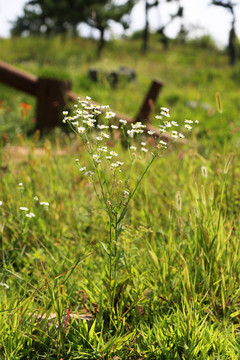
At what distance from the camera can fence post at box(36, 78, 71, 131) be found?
215 inches

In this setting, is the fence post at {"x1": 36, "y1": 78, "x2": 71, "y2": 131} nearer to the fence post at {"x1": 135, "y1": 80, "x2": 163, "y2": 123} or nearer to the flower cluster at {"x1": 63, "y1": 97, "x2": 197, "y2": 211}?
the fence post at {"x1": 135, "y1": 80, "x2": 163, "y2": 123}

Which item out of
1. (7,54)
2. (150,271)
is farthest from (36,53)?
(150,271)

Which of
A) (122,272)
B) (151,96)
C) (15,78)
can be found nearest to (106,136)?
(122,272)

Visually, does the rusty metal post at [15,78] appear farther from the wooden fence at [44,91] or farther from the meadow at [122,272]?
the meadow at [122,272]

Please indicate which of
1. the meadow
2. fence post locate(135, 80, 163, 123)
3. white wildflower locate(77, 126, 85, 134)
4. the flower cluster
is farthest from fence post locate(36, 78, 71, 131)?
white wildflower locate(77, 126, 85, 134)

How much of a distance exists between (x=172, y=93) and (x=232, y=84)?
449 centimetres

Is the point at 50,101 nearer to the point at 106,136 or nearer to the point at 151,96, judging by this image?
the point at 151,96

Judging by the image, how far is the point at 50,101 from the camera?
5633 millimetres

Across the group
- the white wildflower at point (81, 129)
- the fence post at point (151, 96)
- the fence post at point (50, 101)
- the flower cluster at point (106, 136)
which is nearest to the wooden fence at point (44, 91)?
the fence post at point (50, 101)

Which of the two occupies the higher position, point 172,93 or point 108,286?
point 108,286

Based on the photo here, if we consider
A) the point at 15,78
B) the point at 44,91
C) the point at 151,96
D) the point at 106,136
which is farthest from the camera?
the point at 44,91

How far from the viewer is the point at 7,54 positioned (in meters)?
18.7

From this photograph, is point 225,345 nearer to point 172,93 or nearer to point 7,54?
point 172,93

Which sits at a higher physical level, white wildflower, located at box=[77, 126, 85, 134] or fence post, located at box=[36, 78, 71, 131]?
white wildflower, located at box=[77, 126, 85, 134]
